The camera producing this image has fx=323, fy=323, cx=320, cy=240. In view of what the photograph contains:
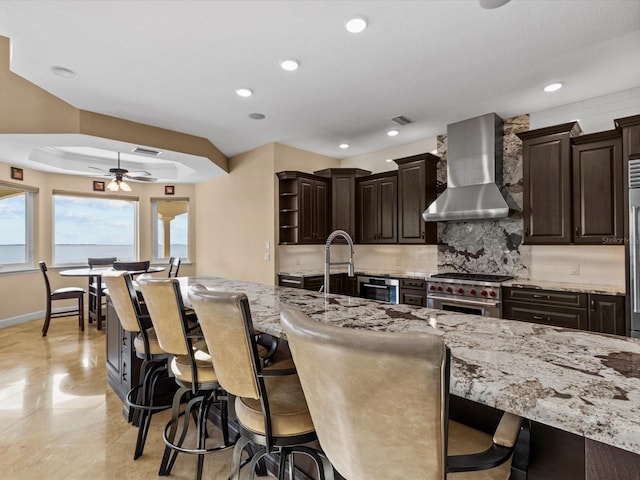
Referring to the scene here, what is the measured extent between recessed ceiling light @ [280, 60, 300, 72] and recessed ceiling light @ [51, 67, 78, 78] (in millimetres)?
1846

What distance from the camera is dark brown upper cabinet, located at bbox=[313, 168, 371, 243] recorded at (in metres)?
5.13

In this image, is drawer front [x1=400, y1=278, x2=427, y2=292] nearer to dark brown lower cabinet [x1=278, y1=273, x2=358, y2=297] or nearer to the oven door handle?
the oven door handle

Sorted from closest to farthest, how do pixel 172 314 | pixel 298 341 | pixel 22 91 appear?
pixel 298 341
pixel 172 314
pixel 22 91

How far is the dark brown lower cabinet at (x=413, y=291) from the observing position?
13.2 ft

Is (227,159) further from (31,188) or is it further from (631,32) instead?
(631,32)

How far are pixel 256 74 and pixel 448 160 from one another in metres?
2.61

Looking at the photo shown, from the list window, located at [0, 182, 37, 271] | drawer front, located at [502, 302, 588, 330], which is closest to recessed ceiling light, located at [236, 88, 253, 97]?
drawer front, located at [502, 302, 588, 330]

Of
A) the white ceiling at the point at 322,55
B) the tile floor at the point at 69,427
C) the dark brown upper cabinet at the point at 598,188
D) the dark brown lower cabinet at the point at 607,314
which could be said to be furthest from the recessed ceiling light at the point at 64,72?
the dark brown lower cabinet at the point at 607,314

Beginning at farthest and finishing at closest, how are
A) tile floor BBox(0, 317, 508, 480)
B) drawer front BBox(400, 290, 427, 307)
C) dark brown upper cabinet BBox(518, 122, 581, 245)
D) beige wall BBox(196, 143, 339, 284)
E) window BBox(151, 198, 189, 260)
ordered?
window BBox(151, 198, 189, 260) < beige wall BBox(196, 143, 339, 284) < drawer front BBox(400, 290, 427, 307) < dark brown upper cabinet BBox(518, 122, 581, 245) < tile floor BBox(0, 317, 508, 480)

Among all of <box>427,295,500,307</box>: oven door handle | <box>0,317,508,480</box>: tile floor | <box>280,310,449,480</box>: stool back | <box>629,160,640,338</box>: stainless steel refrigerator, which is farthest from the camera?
<box>427,295,500,307</box>: oven door handle

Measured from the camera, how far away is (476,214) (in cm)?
375

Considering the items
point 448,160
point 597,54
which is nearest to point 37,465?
point 448,160

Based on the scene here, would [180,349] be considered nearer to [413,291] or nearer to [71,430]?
[71,430]

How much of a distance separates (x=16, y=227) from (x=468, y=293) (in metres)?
7.27
